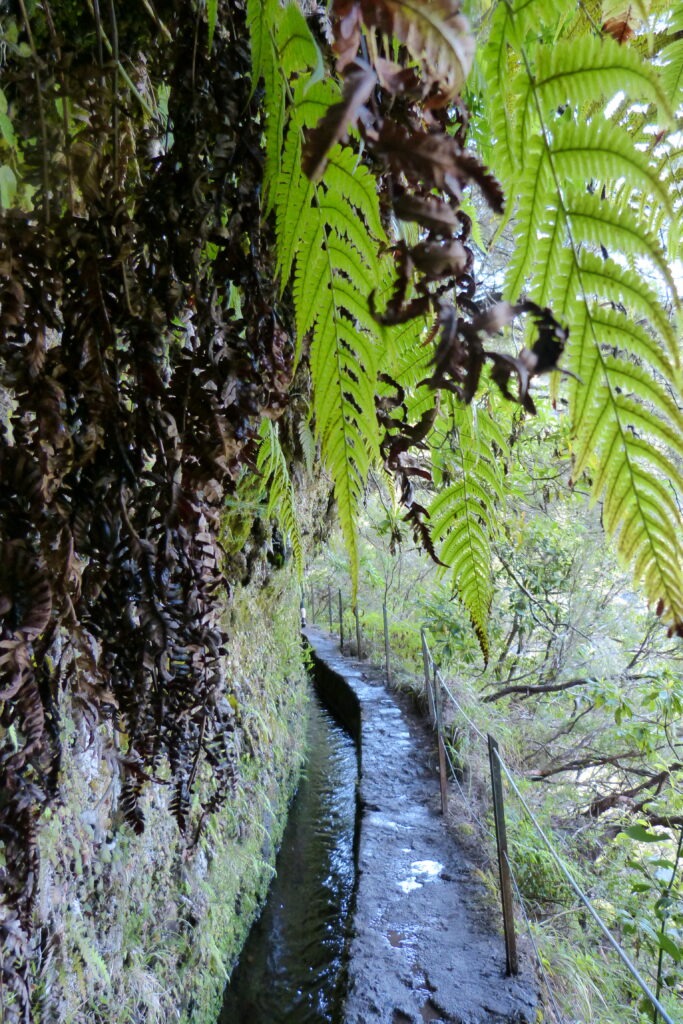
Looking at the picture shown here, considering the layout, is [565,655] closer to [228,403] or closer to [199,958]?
[199,958]

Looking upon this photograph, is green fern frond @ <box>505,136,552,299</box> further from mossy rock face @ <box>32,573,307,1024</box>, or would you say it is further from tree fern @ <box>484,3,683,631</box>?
mossy rock face @ <box>32,573,307,1024</box>

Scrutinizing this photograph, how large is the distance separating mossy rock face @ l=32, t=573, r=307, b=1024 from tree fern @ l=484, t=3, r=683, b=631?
0.72 m

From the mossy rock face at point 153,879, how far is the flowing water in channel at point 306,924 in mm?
198

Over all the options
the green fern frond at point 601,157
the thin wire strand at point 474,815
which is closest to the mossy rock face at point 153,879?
the green fern frond at point 601,157

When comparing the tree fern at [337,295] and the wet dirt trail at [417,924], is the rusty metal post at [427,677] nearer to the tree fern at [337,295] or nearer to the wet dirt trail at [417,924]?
the wet dirt trail at [417,924]

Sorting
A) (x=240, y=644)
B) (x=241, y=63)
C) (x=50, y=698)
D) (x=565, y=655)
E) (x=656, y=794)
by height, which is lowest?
(x=656, y=794)

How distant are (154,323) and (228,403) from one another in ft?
0.44

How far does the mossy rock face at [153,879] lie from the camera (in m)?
1.74

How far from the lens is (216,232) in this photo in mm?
748

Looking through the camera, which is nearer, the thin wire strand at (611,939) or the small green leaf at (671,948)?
the thin wire strand at (611,939)

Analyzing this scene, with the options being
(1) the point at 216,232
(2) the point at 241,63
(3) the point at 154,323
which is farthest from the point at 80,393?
(2) the point at 241,63

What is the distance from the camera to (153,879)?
7.92 feet

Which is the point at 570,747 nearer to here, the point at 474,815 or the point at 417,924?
the point at 474,815

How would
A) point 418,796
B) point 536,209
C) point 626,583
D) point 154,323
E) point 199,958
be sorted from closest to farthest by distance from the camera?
point 536,209, point 154,323, point 199,958, point 418,796, point 626,583
